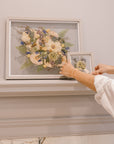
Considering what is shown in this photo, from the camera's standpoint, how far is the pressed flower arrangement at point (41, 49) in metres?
1.21

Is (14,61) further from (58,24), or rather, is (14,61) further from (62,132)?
(62,132)

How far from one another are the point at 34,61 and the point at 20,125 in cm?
39

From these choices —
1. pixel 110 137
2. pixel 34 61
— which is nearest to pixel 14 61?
pixel 34 61

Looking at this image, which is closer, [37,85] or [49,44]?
[37,85]

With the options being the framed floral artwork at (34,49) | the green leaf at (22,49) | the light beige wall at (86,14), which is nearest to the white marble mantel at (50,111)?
the framed floral artwork at (34,49)

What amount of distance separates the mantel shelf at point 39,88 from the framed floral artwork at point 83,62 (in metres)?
0.15

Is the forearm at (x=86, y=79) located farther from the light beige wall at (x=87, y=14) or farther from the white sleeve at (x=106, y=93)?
the light beige wall at (x=87, y=14)

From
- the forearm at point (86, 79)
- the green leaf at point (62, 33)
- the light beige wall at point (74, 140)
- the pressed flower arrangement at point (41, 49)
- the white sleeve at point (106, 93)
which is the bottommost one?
the light beige wall at point (74, 140)

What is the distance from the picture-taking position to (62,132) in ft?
3.82

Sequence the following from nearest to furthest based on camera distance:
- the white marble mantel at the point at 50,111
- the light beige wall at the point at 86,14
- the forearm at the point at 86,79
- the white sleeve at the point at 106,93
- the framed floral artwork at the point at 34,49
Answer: the white sleeve at the point at 106,93, the forearm at the point at 86,79, the white marble mantel at the point at 50,111, the framed floral artwork at the point at 34,49, the light beige wall at the point at 86,14

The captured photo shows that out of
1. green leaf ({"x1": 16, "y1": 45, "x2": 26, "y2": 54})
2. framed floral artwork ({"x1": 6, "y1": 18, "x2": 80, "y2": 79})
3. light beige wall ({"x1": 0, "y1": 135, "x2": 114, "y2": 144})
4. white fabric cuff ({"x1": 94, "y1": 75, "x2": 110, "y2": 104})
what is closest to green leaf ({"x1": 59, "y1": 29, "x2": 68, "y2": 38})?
framed floral artwork ({"x1": 6, "y1": 18, "x2": 80, "y2": 79})

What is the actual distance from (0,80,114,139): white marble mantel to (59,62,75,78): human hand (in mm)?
53

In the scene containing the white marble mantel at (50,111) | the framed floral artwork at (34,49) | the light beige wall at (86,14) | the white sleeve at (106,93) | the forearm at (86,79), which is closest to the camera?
the white sleeve at (106,93)

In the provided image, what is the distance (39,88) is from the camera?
41.4 inches
